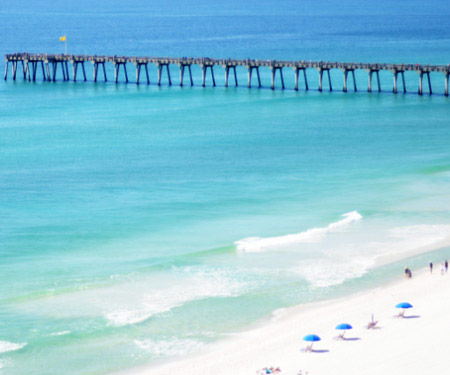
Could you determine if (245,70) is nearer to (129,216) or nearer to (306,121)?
(306,121)

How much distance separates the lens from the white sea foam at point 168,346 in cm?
3048

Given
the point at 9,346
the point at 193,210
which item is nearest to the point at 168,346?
the point at 9,346

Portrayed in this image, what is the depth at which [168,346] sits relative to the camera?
3106 centimetres

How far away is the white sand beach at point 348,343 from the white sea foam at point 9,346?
4.62m

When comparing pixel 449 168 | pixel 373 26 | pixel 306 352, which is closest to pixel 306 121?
pixel 449 168

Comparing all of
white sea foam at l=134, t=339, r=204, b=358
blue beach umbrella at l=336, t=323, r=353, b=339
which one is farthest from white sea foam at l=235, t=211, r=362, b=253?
blue beach umbrella at l=336, t=323, r=353, b=339

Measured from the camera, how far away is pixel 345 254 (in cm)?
4050

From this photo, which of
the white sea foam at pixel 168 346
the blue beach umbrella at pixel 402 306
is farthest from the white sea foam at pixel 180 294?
the blue beach umbrella at pixel 402 306

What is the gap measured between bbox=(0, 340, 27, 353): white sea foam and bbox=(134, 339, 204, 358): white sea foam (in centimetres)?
400

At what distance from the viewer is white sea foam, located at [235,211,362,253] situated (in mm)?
41156

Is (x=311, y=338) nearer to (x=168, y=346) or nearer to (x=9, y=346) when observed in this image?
(x=168, y=346)

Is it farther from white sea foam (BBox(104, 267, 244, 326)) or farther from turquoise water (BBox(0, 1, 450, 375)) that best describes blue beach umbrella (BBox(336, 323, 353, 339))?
white sea foam (BBox(104, 267, 244, 326))

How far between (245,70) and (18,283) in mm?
77199

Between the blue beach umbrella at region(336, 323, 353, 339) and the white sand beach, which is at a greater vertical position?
the blue beach umbrella at region(336, 323, 353, 339)
